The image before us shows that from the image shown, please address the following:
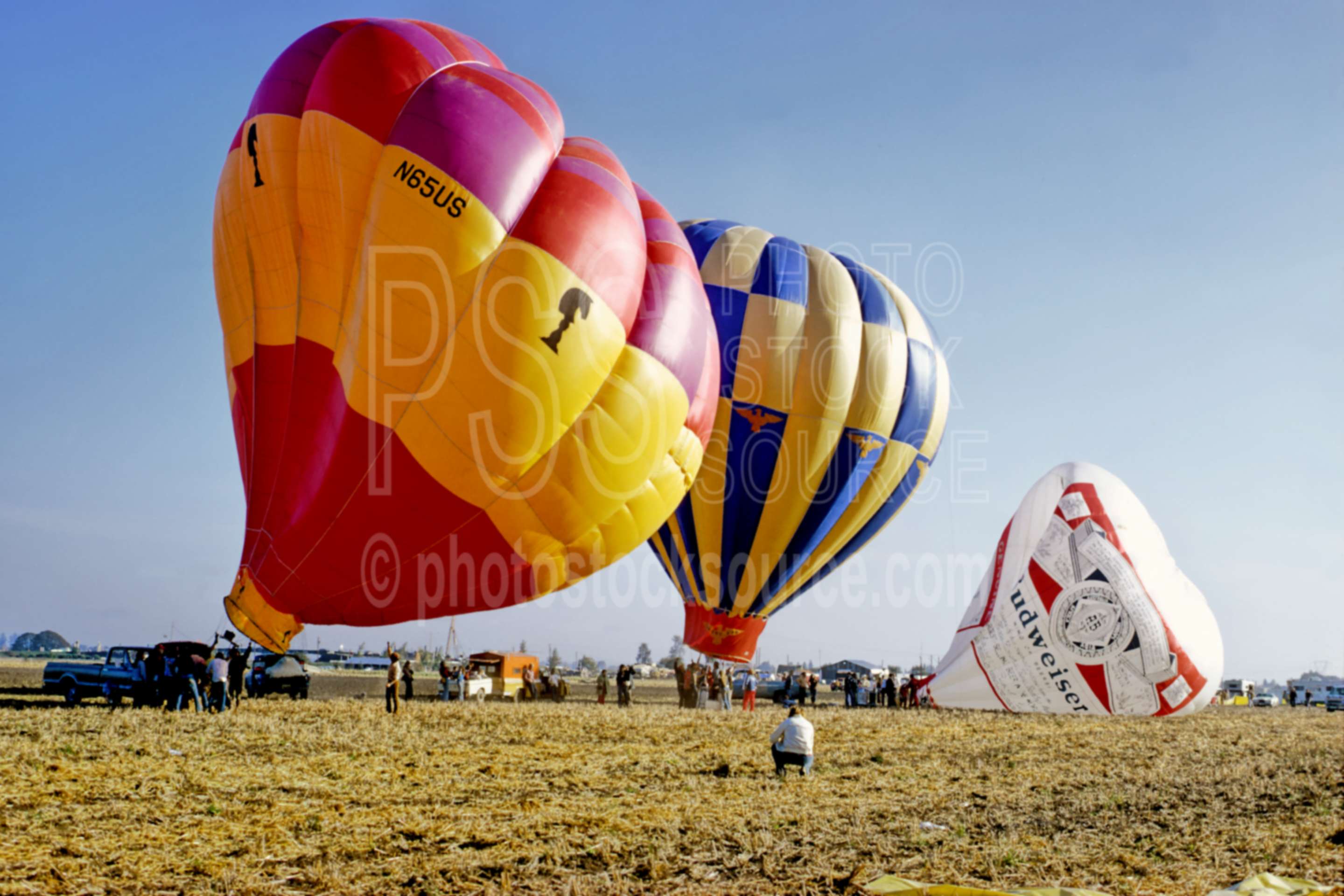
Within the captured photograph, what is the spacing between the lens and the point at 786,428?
23.1 metres

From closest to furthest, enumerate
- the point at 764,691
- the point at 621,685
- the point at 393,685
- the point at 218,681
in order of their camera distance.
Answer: the point at 218,681, the point at 393,685, the point at 621,685, the point at 764,691

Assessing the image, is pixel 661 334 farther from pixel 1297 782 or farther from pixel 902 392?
pixel 902 392

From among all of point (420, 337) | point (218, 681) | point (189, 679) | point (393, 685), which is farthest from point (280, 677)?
point (420, 337)

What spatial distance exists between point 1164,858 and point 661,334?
838 cm

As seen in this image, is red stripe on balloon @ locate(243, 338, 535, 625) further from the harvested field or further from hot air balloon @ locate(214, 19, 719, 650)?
the harvested field

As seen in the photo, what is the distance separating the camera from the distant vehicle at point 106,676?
20484mm

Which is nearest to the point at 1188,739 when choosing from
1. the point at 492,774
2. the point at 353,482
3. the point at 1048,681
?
the point at 1048,681

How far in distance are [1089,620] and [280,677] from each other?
19.5 meters

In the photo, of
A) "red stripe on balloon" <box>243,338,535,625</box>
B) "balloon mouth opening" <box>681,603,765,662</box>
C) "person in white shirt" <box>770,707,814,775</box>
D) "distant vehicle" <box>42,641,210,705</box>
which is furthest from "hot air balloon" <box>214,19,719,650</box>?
"balloon mouth opening" <box>681,603,765,662</box>

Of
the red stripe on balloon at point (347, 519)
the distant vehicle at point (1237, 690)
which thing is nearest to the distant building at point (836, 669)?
the distant vehicle at point (1237, 690)

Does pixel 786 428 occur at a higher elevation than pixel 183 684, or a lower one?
higher

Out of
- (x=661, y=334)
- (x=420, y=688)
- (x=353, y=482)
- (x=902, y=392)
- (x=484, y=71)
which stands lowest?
(x=420, y=688)

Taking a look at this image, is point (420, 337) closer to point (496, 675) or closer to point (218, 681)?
point (218, 681)

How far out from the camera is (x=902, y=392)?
24.6 meters
